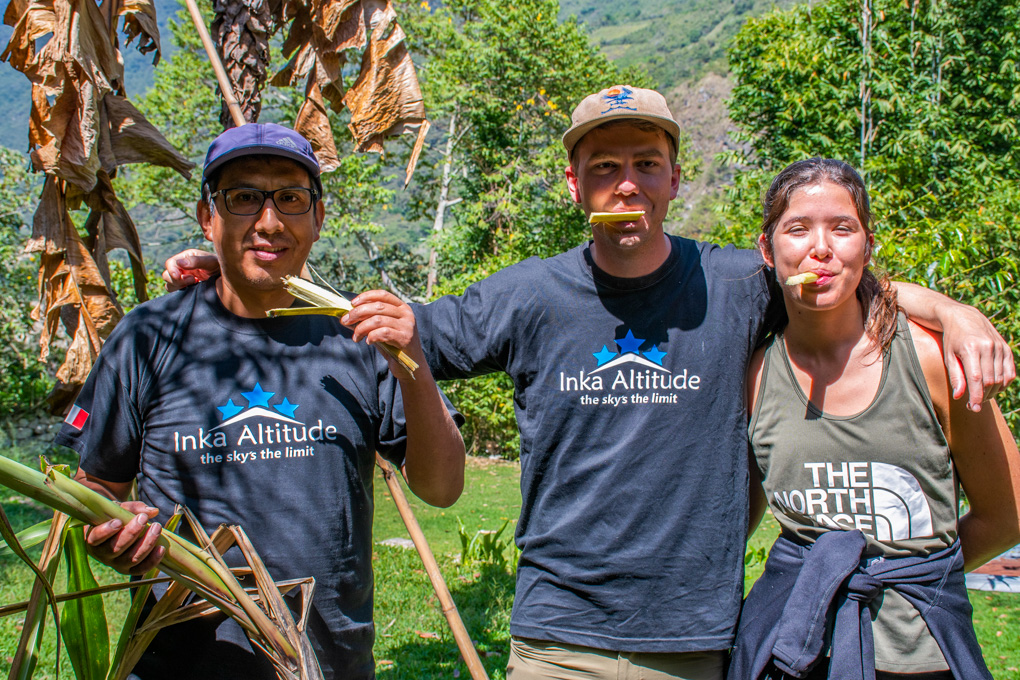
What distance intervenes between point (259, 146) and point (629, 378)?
1.23 meters

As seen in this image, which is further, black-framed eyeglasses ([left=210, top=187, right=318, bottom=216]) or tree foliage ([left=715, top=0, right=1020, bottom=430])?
tree foliage ([left=715, top=0, right=1020, bottom=430])

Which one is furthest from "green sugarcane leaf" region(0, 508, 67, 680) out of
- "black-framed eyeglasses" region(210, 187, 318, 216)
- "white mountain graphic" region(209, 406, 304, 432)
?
"black-framed eyeglasses" region(210, 187, 318, 216)

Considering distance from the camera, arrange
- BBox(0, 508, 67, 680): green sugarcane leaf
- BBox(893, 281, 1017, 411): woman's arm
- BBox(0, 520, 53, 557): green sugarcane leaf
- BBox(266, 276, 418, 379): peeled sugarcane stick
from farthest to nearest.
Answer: BBox(266, 276, 418, 379): peeled sugarcane stick → BBox(893, 281, 1017, 411): woman's arm → BBox(0, 520, 53, 557): green sugarcane leaf → BBox(0, 508, 67, 680): green sugarcane leaf

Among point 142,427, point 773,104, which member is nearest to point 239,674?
point 142,427

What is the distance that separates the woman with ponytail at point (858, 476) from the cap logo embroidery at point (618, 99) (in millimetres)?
495

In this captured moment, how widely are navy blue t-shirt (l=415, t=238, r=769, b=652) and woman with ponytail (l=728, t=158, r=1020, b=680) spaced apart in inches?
4.9

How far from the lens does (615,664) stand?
6.82 ft

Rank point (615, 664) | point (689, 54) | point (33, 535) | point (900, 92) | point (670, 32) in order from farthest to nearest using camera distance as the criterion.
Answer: point (670, 32) → point (689, 54) → point (900, 92) → point (615, 664) → point (33, 535)

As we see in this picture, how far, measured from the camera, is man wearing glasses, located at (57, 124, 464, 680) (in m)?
2.10

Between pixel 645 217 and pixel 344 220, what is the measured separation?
18.6 m

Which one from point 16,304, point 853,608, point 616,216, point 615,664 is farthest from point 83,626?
point 16,304

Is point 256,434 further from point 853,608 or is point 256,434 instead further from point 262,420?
point 853,608

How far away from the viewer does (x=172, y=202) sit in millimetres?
21859

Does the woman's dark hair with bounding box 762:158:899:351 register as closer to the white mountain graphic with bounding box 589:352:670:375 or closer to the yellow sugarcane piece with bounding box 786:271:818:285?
the yellow sugarcane piece with bounding box 786:271:818:285
